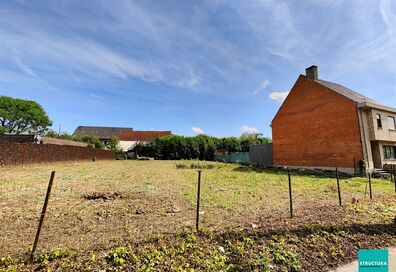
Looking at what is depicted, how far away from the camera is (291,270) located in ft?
10.6

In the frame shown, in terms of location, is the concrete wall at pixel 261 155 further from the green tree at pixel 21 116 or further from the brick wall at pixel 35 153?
the green tree at pixel 21 116

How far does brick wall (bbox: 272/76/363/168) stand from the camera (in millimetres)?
16734

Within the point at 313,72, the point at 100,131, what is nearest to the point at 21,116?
the point at 100,131

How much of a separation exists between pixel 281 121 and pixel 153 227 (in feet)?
69.8

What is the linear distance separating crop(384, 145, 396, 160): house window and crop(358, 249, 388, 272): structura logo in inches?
731

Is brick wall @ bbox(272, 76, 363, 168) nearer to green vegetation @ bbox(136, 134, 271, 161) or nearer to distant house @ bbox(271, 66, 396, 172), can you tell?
distant house @ bbox(271, 66, 396, 172)

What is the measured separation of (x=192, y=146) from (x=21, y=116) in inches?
1575

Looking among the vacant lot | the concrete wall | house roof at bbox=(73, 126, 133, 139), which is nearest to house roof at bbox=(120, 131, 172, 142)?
house roof at bbox=(73, 126, 133, 139)

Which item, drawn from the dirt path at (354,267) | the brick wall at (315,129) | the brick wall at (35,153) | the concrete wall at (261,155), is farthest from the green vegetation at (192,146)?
the dirt path at (354,267)

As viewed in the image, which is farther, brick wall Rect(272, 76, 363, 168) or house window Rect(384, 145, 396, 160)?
house window Rect(384, 145, 396, 160)

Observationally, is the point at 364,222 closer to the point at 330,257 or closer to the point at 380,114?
the point at 330,257

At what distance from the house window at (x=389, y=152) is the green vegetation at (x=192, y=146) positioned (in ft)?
74.7

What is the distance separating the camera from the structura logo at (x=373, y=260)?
336 cm

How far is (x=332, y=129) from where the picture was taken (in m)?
17.9
